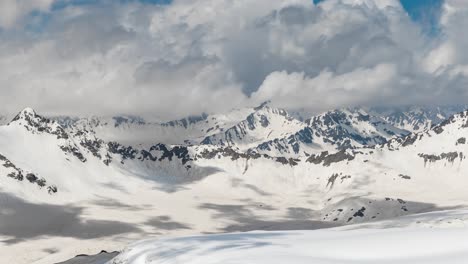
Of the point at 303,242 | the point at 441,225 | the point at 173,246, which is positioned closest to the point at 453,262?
the point at 303,242

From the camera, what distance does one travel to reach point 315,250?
5056 cm

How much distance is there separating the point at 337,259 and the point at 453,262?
10.1 meters

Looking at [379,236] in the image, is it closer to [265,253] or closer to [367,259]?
[367,259]

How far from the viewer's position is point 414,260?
42375 millimetres

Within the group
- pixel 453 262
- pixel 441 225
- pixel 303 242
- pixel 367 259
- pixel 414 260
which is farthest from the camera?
pixel 441 225

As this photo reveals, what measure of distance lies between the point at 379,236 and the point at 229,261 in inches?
816

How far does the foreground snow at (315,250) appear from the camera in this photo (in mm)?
43863

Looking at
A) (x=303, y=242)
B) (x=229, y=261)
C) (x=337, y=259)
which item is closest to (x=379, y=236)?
(x=303, y=242)

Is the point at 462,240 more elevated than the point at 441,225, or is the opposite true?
the point at 441,225

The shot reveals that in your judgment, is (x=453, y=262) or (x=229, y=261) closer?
(x=453, y=262)

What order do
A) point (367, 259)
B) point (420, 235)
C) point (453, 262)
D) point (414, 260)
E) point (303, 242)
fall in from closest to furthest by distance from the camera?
point (453, 262) → point (414, 260) → point (367, 259) → point (420, 235) → point (303, 242)

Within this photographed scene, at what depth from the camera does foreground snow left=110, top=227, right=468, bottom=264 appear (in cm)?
4386

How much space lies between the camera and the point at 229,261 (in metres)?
42.8

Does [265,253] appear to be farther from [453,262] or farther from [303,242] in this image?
[453,262]
